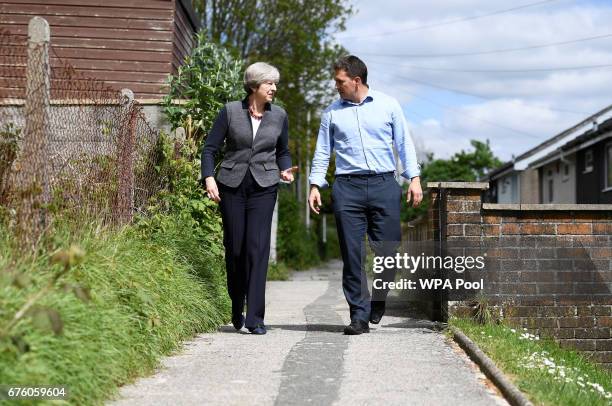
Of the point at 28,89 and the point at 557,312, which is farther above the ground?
the point at 28,89

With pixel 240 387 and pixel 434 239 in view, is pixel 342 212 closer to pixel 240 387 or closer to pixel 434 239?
pixel 434 239

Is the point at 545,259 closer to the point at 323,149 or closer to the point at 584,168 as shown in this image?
the point at 323,149

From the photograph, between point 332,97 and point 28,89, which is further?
point 332,97

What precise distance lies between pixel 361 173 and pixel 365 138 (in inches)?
10.3

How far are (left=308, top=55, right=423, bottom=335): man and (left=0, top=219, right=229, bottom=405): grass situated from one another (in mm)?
1176

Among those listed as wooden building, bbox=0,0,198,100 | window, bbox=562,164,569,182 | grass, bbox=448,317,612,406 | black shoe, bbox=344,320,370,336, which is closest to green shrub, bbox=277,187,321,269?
window, bbox=562,164,569,182

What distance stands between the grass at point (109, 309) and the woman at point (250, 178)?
42 cm

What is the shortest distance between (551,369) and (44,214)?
126 inches

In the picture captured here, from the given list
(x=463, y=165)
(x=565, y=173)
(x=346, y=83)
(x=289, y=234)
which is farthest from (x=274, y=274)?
(x=463, y=165)

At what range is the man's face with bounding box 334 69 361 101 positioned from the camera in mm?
6406

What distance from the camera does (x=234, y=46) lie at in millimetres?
24328

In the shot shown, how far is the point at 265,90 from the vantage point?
6363mm

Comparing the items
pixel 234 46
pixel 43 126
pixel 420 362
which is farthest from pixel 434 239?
pixel 234 46

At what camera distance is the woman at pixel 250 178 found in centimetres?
638
